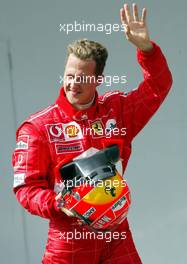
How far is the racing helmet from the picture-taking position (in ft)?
6.40

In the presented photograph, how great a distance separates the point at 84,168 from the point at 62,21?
1.12 metres

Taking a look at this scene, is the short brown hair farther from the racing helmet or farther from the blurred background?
the blurred background

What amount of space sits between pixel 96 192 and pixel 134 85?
1.06 metres

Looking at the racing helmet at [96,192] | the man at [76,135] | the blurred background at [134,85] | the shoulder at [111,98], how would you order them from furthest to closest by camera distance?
the blurred background at [134,85]
the shoulder at [111,98]
the man at [76,135]
the racing helmet at [96,192]

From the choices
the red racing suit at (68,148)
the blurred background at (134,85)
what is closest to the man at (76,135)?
the red racing suit at (68,148)

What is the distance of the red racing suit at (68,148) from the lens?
2047 mm

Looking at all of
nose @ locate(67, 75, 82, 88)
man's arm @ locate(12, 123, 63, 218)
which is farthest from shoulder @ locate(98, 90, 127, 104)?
man's arm @ locate(12, 123, 63, 218)

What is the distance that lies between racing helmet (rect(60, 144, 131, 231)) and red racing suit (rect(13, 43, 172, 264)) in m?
0.06

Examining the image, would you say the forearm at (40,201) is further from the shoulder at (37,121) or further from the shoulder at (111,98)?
the shoulder at (111,98)

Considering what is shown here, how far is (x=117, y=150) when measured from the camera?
2.05 meters

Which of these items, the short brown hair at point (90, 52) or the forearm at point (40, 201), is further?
the short brown hair at point (90, 52)

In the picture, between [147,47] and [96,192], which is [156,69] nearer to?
[147,47]

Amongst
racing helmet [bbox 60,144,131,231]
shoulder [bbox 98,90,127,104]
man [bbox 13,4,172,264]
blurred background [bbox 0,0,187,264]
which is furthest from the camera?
blurred background [bbox 0,0,187,264]
